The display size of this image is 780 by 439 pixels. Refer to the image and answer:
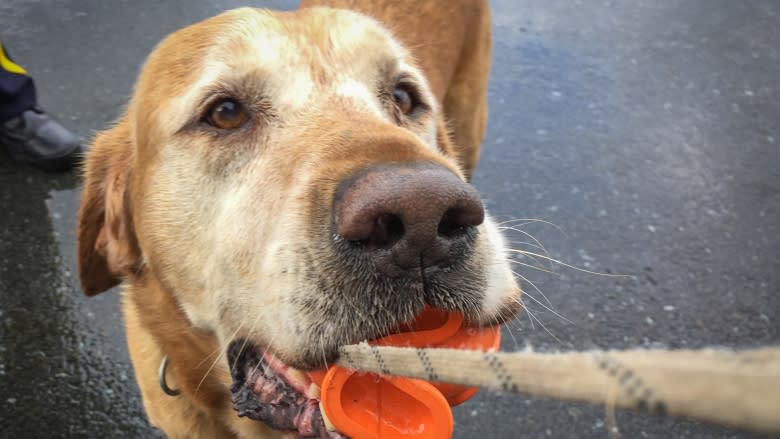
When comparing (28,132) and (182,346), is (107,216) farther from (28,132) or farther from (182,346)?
(28,132)

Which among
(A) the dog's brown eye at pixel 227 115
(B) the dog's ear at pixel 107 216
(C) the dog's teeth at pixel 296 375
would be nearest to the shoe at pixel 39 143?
(B) the dog's ear at pixel 107 216

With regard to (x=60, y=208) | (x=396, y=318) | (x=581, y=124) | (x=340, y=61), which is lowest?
(x=60, y=208)

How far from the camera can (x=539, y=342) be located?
3.23 m

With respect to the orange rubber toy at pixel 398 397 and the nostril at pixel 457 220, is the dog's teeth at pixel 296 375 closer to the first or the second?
the orange rubber toy at pixel 398 397

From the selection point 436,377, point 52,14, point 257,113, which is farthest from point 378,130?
point 52,14

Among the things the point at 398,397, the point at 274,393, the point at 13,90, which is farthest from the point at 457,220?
the point at 13,90

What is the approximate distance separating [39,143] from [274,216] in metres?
3.06

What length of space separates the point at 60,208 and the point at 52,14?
7.74 feet

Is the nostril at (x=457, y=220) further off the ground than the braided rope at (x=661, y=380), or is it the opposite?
the braided rope at (x=661, y=380)

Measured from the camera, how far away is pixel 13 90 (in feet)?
12.9

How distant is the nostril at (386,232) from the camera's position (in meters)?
1.24

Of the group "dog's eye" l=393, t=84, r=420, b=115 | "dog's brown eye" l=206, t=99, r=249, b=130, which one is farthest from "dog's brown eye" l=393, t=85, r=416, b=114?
"dog's brown eye" l=206, t=99, r=249, b=130

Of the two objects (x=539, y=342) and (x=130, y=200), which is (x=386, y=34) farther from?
(x=539, y=342)

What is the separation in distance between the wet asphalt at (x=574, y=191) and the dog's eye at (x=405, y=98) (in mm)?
864
